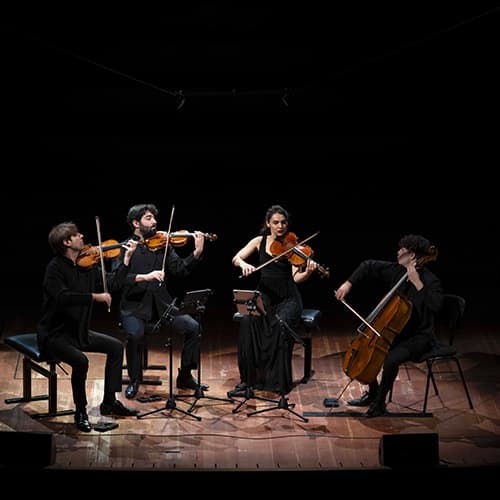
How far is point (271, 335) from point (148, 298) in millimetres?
897

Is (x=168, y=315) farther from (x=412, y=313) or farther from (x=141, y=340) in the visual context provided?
(x=412, y=313)

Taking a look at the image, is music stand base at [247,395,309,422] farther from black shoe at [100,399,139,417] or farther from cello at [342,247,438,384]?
black shoe at [100,399,139,417]

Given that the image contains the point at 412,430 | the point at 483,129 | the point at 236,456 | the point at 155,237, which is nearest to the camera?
the point at 236,456

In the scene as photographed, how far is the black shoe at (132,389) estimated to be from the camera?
6.39 m

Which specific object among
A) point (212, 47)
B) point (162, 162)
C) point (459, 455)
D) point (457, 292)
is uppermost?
point (212, 47)

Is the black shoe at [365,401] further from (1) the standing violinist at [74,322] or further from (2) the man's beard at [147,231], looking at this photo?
(2) the man's beard at [147,231]

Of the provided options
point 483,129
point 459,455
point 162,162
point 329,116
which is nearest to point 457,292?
point 483,129

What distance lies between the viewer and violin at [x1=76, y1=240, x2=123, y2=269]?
6.04 meters

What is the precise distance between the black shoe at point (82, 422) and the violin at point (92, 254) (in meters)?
0.92

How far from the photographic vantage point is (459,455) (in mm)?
5445

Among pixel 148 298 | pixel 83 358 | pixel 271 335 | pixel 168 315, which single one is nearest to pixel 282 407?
pixel 271 335

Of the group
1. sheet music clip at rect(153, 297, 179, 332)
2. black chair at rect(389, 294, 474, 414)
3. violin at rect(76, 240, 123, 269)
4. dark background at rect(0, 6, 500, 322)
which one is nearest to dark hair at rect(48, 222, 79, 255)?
violin at rect(76, 240, 123, 269)

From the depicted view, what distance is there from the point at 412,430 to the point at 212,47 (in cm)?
360

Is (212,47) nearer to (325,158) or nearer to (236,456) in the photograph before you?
(325,158)
